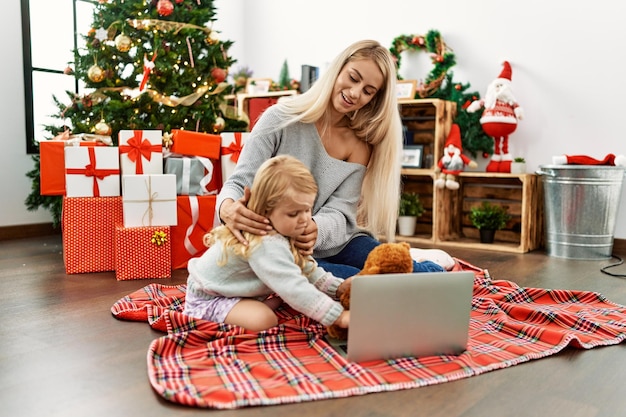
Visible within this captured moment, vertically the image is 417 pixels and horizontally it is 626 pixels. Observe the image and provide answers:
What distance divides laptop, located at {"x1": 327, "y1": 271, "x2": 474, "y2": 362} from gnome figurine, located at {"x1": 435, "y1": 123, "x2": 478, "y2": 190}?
2.14 m

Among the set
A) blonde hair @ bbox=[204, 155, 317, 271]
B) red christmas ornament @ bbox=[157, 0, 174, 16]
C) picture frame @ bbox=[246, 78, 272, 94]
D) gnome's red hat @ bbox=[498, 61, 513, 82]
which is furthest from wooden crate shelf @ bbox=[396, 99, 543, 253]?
blonde hair @ bbox=[204, 155, 317, 271]

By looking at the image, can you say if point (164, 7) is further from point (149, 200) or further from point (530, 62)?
point (530, 62)

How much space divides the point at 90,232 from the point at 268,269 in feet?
4.55

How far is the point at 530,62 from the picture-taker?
135 inches

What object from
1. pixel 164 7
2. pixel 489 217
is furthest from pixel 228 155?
pixel 489 217

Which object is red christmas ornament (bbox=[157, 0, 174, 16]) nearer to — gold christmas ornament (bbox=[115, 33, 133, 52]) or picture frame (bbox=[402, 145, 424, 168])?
gold christmas ornament (bbox=[115, 33, 133, 52])

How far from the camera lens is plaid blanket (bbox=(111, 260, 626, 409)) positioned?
1177mm

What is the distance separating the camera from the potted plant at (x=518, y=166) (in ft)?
11.0

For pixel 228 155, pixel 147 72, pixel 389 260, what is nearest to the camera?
pixel 389 260

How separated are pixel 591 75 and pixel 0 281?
307 cm

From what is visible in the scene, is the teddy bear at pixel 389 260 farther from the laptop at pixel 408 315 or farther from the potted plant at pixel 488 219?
the potted plant at pixel 488 219

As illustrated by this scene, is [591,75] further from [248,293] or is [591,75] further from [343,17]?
[248,293]

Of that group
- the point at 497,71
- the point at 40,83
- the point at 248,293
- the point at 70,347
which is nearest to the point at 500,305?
the point at 248,293

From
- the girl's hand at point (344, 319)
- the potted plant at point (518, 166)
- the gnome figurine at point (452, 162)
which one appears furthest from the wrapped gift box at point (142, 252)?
the potted plant at point (518, 166)
